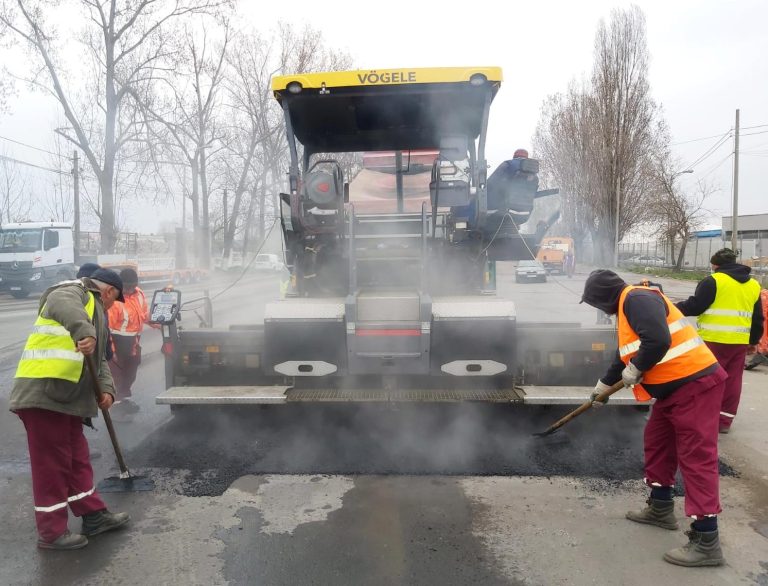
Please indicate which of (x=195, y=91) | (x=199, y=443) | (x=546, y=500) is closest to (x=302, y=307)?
(x=199, y=443)

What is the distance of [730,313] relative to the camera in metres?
4.80

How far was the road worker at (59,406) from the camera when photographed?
3.12m

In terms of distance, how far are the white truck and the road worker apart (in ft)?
66.2

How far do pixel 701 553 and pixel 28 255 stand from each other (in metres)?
22.8

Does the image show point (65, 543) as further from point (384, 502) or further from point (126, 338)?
point (126, 338)

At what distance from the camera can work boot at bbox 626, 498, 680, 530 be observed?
3.34 metres

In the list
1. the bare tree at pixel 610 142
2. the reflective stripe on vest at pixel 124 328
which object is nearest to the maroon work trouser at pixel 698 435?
the reflective stripe on vest at pixel 124 328

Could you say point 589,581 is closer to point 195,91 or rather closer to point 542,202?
point 542,202

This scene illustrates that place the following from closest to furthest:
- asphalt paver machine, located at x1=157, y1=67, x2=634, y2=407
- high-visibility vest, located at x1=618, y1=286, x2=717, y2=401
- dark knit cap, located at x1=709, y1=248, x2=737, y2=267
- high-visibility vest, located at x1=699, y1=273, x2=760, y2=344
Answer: high-visibility vest, located at x1=618, y1=286, x2=717, y2=401 < asphalt paver machine, located at x1=157, y1=67, x2=634, y2=407 < high-visibility vest, located at x1=699, y1=273, x2=760, y2=344 < dark knit cap, located at x1=709, y1=248, x2=737, y2=267

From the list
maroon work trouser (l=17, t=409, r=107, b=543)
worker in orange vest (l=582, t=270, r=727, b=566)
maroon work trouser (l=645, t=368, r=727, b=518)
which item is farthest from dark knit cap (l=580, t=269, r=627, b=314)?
maroon work trouser (l=17, t=409, r=107, b=543)

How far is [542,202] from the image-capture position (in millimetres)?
5969

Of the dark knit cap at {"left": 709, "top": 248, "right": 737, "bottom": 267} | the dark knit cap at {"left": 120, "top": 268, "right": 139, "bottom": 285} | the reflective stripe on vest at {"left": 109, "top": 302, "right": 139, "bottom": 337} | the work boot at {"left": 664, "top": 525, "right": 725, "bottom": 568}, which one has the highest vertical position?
the dark knit cap at {"left": 709, "top": 248, "right": 737, "bottom": 267}

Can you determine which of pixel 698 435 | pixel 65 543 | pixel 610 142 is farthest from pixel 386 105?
pixel 610 142

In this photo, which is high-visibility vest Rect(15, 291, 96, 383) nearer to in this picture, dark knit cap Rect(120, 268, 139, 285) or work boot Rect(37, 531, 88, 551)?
work boot Rect(37, 531, 88, 551)
